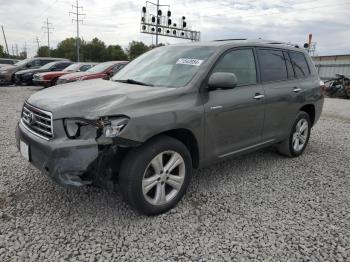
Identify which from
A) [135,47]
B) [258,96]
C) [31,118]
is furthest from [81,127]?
[135,47]

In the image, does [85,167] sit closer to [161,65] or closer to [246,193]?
[161,65]

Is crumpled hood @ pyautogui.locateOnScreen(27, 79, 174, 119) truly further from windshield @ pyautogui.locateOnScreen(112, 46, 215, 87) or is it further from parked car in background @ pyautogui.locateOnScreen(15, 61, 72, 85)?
parked car in background @ pyautogui.locateOnScreen(15, 61, 72, 85)

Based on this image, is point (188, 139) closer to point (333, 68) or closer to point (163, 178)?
point (163, 178)

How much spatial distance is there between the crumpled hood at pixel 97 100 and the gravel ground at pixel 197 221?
104 centimetres

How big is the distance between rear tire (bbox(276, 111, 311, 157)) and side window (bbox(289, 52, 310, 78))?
63cm

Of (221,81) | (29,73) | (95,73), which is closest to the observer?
(221,81)

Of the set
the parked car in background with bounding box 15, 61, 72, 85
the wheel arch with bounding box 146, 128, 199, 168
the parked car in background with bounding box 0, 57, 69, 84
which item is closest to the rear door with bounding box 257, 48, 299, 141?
the wheel arch with bounding box 146, 128, 199, 168

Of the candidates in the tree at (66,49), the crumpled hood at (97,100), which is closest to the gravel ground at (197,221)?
the crumpled hood at (97,100)

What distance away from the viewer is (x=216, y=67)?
350cm

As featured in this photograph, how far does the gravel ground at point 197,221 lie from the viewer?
257 centimetres

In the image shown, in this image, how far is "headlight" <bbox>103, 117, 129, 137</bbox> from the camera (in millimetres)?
2643

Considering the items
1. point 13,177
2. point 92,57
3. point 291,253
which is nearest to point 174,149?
point 291,253

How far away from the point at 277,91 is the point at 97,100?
259cm

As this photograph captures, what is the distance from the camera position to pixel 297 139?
201 inches
